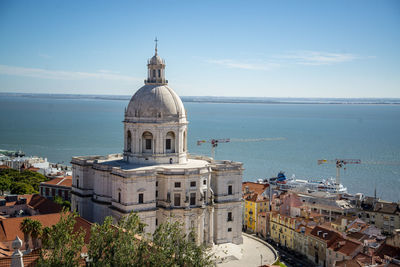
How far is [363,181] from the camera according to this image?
310 feet

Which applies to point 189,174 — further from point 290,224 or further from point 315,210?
point 315,210

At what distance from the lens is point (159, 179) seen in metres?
43.4

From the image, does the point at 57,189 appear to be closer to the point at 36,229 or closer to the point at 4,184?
the point at 4,184

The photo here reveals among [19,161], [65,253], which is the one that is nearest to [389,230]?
[65,253]

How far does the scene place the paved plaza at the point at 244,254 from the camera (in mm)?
42000

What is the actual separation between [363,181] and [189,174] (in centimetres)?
6191

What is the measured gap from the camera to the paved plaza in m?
42.0

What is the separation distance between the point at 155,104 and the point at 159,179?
7612 millimetres

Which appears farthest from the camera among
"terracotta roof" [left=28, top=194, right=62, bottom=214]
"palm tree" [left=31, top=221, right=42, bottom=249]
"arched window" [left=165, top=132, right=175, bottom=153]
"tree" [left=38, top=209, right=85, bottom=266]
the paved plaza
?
"terracotta roof" [left=28, top=194, right=62, bottom=214]

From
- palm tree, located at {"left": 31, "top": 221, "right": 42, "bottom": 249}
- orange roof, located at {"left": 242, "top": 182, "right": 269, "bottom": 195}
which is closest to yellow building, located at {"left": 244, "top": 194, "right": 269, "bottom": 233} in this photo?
orange roof, located at {"left": 242, "top": 182, "right": 269, "bottom": 195}

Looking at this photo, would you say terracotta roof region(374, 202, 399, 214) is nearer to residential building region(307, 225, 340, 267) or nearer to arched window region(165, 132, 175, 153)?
residential building region(307, 225, 340, 267)

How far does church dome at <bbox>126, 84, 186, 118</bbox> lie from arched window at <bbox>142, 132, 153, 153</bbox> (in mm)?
1855

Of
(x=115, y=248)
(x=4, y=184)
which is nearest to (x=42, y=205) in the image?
(x=4, y=184)

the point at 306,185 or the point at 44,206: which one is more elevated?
the point at 44,206
